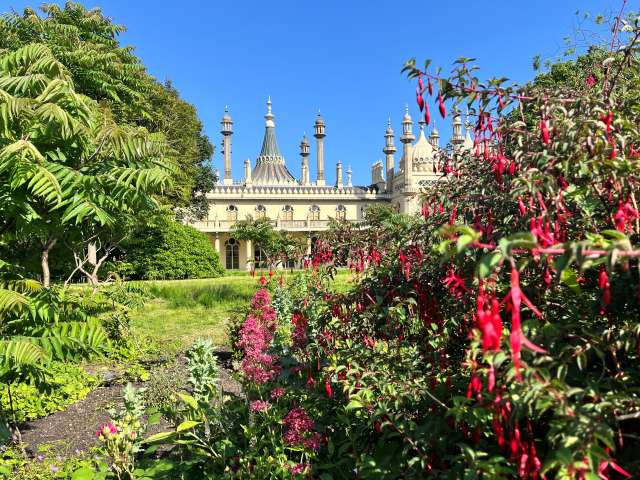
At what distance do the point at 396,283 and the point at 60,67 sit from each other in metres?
3.38

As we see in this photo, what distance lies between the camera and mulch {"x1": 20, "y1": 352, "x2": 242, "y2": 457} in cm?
532

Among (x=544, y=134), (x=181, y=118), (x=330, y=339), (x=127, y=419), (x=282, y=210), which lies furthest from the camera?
(x=282, y=210)

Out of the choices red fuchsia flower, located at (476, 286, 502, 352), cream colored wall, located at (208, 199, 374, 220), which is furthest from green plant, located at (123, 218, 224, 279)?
cream colored wall, located at (208, 199, 374, 220)

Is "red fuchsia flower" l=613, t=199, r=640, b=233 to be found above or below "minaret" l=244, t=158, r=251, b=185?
below

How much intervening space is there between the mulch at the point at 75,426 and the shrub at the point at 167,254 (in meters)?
19.1

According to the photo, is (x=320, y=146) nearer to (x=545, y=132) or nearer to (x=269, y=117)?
(x=269, y=117)

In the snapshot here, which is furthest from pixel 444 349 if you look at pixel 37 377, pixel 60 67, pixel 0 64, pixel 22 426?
pixel 22 426

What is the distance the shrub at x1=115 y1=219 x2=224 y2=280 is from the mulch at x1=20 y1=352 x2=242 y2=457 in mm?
19074

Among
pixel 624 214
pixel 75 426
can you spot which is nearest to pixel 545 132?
pixel 624 214

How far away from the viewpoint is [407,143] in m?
61.1

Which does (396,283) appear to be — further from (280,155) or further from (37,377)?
(280,155)

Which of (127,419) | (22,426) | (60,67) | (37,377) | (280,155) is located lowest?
(22,426)

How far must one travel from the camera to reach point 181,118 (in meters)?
31.4

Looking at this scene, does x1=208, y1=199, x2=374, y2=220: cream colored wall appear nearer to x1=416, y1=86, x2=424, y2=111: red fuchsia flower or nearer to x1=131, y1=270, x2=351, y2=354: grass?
x1=131, y1=270, x2=351, y2=354: grass
